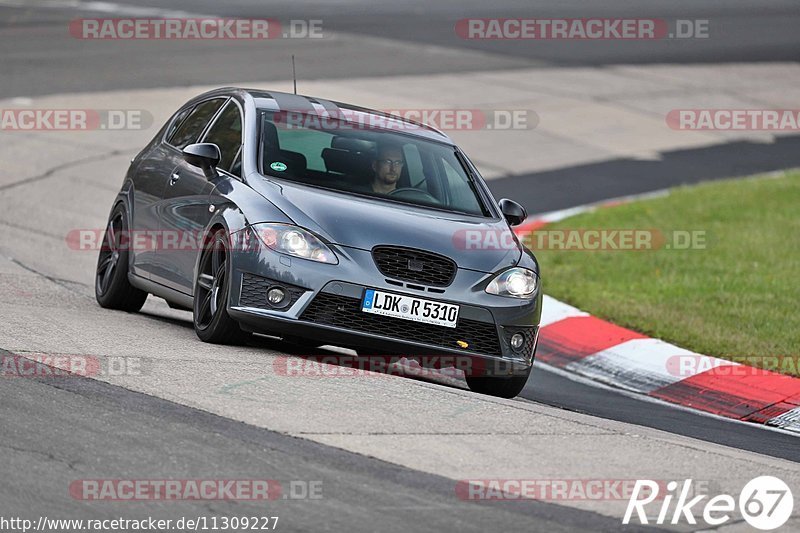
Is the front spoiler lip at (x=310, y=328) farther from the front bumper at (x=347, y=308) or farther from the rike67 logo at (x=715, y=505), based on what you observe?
the rike67 logo at (x=715, y=505)

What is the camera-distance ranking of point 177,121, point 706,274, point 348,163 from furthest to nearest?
point 706,274 → point 177,121 → point 348,163

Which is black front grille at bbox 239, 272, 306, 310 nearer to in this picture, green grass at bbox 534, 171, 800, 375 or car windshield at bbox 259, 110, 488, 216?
car windshield at bbox 259, 110, 488, 216

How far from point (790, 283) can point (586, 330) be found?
2.40m

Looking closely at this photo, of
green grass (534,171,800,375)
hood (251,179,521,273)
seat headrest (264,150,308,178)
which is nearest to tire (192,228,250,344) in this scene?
hood (251,179,521,273)

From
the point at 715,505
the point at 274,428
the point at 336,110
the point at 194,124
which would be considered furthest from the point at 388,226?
the point at 715,505

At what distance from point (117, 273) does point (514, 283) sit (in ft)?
10.5

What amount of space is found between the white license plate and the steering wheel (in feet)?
3.66

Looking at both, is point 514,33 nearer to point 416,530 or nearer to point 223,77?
point 223,77

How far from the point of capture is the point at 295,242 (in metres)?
8.58

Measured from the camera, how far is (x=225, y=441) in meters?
6.62

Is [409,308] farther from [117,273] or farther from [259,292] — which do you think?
[117,273]

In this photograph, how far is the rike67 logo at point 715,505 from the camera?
616 cm

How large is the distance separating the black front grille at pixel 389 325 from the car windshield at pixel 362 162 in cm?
106

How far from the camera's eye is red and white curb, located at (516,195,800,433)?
10.0 m
